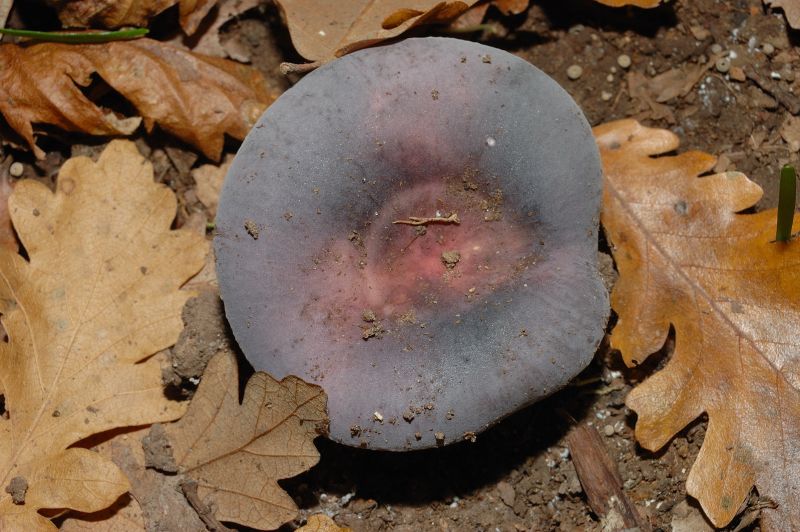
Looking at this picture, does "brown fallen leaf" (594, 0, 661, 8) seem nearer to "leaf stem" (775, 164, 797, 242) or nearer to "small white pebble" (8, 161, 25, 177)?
"leaf stem" (775, 164, 797, 242)

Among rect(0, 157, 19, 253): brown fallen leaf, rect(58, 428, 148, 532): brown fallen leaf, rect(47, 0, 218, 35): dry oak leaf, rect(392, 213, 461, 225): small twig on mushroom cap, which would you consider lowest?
rect(58, 428, 148, 532): brown fallen leaf

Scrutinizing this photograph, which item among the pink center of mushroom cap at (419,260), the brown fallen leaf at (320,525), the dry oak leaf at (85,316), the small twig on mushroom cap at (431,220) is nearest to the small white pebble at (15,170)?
the dry oak leaf at (85,316)

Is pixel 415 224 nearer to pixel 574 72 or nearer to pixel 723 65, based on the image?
pixel 574 72

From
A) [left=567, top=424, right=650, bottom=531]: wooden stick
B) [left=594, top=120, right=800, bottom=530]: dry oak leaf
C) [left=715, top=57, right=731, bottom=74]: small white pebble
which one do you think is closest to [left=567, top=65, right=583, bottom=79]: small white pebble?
[left=594, top=120, right=800, bottom=530]: dry oak leaf

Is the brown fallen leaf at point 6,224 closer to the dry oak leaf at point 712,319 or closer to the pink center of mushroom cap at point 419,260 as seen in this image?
the pink center of mushroom cap at point 419,260

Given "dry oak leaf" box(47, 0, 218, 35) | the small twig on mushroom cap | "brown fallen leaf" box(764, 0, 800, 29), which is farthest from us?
"brown fallen leaf" box(764, 0, 800, 29)

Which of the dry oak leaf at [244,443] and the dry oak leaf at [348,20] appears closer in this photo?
the dry oak leaf at [244,443]
